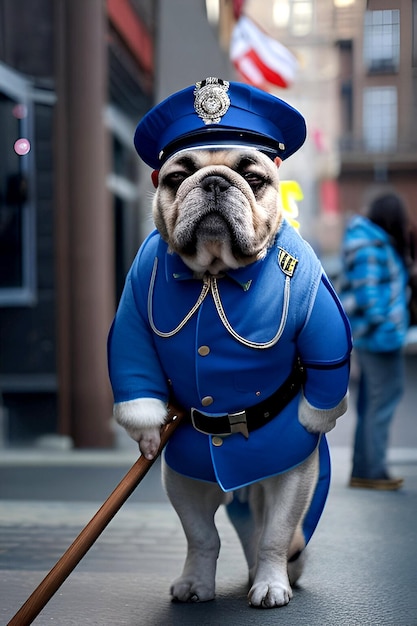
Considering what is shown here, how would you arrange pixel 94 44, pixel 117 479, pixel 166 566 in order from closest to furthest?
1. pixel 166 566
2. pixel 117 479
3. pixel 94 44

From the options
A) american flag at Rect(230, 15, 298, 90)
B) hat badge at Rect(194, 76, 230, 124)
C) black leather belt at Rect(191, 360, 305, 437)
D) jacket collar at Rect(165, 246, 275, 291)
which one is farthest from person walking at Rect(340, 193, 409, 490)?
american flag at Rect(230, 15, 298, 90)

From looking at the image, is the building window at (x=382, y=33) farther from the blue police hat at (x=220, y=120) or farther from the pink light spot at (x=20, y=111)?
the blue police hat at (x=220, y=120)

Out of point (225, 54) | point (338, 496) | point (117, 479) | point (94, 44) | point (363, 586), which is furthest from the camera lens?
point (225, 54)

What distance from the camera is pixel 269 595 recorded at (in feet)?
11.2

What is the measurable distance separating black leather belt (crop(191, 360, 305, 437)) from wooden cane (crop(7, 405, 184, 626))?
0.75 feet

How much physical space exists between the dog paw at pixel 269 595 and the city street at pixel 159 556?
39 mm

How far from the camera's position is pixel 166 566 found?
13.7ft

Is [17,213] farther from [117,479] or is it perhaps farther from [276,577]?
[276,577]

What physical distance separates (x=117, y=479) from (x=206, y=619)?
274 cm

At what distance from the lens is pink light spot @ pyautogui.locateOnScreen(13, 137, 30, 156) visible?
714 cm

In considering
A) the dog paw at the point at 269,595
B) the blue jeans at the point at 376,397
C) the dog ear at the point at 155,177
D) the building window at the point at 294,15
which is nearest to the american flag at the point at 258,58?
the building window at the point at 294,15

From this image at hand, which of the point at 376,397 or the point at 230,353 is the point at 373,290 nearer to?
the point at 376,397

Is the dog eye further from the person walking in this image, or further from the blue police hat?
the person walking

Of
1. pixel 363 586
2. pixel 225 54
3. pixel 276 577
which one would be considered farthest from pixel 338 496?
pixel 225 54
